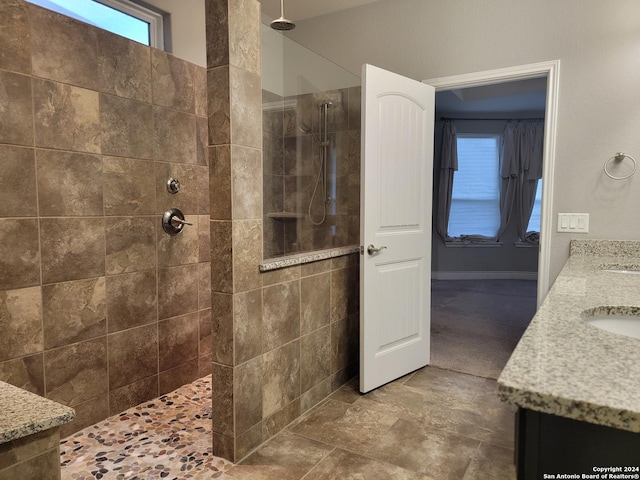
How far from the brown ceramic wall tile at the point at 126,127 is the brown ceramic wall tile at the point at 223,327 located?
101cm

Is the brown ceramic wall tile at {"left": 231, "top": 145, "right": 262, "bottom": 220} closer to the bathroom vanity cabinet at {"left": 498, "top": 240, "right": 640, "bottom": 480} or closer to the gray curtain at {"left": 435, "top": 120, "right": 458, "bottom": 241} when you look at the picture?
the bathroom vanity cabinet at {"left": 498, "top": 240, "right": 640, "bottom": 480}

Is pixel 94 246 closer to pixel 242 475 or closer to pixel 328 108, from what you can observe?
pixel 242 475

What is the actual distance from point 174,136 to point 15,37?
89 cm

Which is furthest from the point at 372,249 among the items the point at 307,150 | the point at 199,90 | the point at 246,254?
the point at 199,90

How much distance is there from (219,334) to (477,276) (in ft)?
19.6

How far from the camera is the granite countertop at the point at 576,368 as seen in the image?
2.11 ft

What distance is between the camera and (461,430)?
2.25m

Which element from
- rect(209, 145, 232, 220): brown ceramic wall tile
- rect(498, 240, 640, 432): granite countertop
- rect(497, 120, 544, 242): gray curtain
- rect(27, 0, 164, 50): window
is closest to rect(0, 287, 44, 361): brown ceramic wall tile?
rect(209, 145, 232, 220): brown ceramic wall tile

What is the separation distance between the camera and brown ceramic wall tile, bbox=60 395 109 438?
2.17 meters

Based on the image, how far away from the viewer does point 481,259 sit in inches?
279

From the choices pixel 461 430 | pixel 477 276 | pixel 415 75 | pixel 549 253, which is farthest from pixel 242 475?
pixel 477 276

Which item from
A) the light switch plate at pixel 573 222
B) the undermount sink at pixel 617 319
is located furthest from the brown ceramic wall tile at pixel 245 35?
the light switch plate at pixel 573 222

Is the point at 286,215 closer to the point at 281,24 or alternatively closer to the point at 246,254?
the point at 246,254

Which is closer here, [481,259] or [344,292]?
[344,292]
